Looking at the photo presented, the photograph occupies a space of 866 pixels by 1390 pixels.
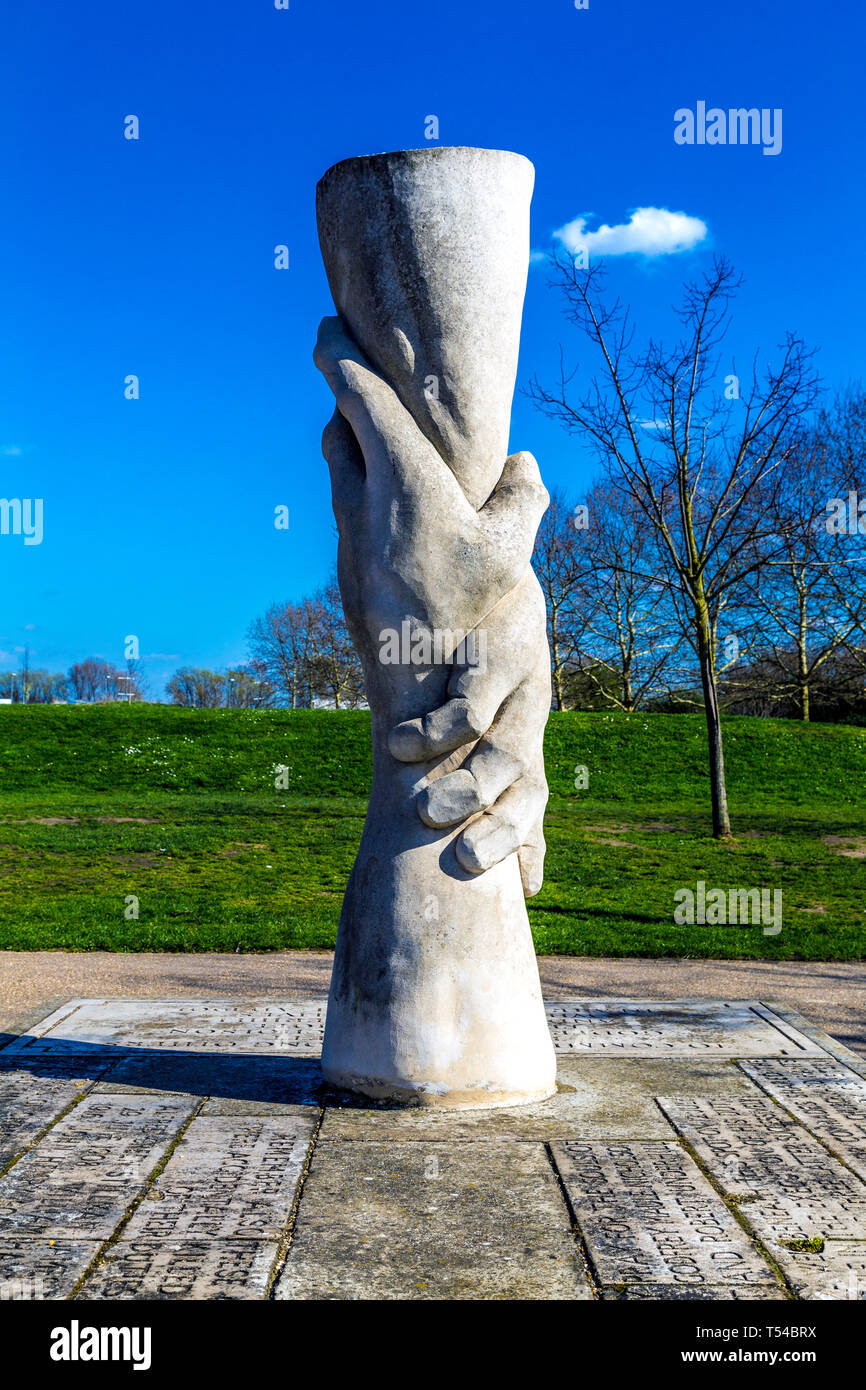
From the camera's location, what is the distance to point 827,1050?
23.2 feet

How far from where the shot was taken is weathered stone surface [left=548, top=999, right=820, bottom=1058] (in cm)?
707

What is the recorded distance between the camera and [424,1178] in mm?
4863

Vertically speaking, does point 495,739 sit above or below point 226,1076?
above

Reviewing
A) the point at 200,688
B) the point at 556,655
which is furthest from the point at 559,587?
the point at 200,688

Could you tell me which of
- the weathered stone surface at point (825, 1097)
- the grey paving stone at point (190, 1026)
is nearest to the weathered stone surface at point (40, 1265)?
the grey paving stone at point (190, 1026)

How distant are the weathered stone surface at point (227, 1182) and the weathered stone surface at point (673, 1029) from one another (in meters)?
2.26

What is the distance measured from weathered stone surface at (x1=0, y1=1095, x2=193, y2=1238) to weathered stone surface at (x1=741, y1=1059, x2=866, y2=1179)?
283cm

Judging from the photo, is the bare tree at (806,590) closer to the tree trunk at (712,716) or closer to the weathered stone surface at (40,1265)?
the tree trunk at (712,716)

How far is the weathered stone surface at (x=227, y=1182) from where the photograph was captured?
14.2 feet

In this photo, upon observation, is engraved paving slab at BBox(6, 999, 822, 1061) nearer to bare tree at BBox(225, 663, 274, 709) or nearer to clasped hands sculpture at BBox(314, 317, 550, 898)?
clasped hands sculpture at BBox(314, 317, 550, 898)

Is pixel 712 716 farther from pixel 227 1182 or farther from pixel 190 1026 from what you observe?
pixel 227 1182

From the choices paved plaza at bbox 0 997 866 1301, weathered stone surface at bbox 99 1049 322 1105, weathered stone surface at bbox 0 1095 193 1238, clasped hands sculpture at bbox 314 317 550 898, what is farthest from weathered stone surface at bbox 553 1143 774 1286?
weathered stone surface at bbox 0 1095 193 1238

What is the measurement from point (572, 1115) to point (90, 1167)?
2.12 meters

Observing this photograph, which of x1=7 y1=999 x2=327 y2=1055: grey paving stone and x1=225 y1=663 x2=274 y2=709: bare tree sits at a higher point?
x1=225 y1=663 x2=274 y2=709: bare tree
